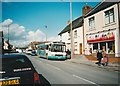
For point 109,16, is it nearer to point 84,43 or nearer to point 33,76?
point 84,43

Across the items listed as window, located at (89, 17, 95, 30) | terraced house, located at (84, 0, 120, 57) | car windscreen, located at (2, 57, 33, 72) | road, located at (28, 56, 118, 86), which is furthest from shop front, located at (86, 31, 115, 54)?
car windscreen, located at (2, 57, 33, 72)

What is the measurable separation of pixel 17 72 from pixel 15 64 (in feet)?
1.14

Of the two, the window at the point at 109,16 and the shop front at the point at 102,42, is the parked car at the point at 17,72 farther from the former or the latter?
the window at the point at 109,16

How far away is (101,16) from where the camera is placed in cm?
2703

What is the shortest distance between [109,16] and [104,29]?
197 cm

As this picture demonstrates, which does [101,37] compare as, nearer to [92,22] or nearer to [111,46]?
[111,46]

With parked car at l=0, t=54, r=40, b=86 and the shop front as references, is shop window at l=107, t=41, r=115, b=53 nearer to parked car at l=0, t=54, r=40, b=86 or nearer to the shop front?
the shop front

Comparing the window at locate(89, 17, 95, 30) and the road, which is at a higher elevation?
the window at locate(89, 17, 95, 30)

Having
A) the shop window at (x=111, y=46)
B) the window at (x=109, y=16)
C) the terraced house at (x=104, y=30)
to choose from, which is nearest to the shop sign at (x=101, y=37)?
the terraced house at (x=104, y=30)

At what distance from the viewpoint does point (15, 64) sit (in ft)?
20.6

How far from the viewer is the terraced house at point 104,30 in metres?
23.1

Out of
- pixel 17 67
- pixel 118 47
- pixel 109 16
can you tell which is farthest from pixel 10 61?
pixel 109 16

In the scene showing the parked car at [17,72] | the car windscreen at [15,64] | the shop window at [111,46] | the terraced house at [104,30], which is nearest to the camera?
the parked car at [17,72]

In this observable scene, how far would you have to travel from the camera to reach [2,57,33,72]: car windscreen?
6.15m
